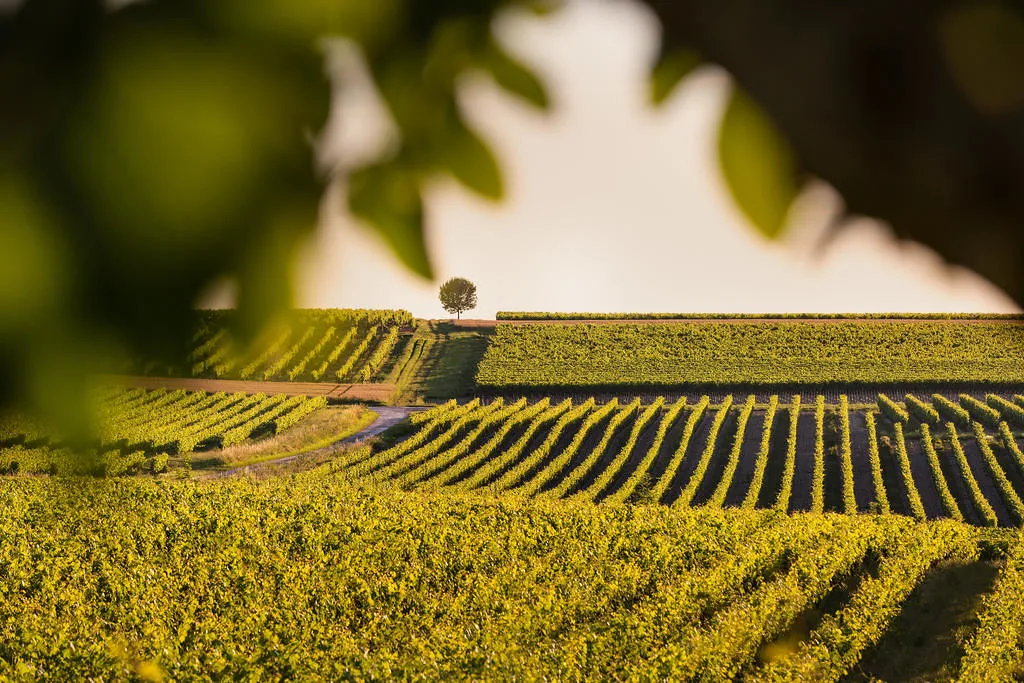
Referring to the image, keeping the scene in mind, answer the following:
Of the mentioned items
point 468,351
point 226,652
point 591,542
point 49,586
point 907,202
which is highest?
point 468,351

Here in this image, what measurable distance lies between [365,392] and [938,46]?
38.6 m

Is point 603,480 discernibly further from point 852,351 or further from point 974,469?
point 852,351

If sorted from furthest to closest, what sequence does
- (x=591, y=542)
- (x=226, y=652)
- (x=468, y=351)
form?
(x=468, y=351)
(x=591, y=542)
(x=226, y=652)

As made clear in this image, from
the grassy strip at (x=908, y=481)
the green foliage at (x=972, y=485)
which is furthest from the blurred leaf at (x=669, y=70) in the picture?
the green foliage at (x=972, y=485)

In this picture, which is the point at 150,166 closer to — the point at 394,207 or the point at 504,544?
the point at 394,207

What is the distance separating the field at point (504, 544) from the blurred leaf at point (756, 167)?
0.17 m

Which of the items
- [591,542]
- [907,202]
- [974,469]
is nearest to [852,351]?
[974,469]

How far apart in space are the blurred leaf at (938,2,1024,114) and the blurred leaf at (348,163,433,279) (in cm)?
36

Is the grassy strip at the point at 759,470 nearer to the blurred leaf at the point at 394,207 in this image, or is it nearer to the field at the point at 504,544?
the field at the point at 504,544

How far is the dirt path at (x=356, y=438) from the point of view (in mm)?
25531

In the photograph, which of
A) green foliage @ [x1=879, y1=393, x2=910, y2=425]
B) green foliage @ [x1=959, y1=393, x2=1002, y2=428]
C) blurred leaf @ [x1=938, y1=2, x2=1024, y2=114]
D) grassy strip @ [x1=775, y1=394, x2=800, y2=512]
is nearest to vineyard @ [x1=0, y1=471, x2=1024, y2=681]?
grassy strip @ [x1=775, y1=394, x2=800, y2=512]

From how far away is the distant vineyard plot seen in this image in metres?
40.2

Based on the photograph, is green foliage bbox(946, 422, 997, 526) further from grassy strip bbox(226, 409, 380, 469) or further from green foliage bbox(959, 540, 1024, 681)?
grassy strip bbox(226, 409, 380, 469)

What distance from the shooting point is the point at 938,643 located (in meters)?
12.6
